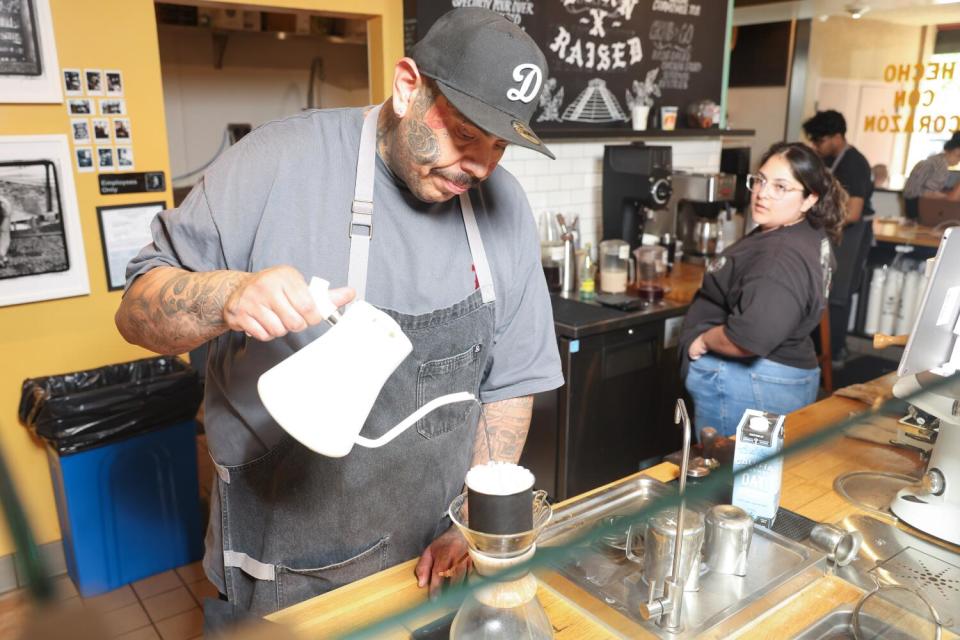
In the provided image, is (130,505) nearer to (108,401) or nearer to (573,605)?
(108,401)

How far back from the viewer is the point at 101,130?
2.94 meters

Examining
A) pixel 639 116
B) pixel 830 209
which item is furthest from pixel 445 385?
pixel 639 116

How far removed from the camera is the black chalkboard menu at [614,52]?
4031 millimetres

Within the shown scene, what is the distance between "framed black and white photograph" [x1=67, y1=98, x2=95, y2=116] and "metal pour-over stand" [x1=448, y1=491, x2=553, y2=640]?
8.46ft

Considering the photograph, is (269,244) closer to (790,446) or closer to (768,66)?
(790,446)

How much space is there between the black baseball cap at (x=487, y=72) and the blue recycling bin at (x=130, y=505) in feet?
7.61

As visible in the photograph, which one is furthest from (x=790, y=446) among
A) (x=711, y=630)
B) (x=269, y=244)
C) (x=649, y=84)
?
(x=649, y=84)


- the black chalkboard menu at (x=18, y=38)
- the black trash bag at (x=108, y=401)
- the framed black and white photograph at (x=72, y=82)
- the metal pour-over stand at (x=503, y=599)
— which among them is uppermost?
the black chalkboard menu at (x=18, y=38)

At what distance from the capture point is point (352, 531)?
155 centimetres

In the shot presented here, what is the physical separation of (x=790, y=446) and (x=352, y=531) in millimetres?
888

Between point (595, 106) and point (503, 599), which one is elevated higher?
point (595, 106)

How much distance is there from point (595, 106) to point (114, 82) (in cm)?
255

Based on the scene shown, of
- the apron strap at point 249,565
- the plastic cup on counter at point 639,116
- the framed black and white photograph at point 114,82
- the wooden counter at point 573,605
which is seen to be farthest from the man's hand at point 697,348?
the framed black and white photograph at point 114,82

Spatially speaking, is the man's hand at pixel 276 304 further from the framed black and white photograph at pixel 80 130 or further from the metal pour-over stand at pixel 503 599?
the framed black and white photograph at pixel 80 130
